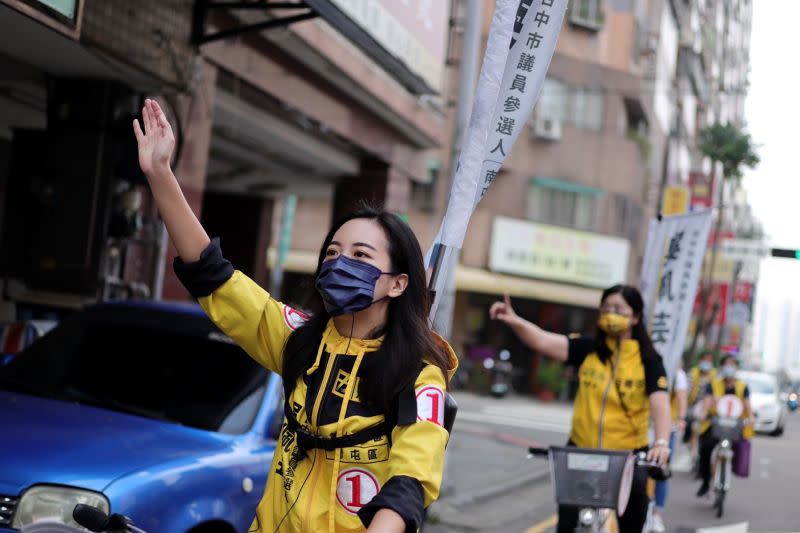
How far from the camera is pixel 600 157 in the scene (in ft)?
116

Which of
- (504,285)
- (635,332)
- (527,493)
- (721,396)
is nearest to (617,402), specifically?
(635,332)

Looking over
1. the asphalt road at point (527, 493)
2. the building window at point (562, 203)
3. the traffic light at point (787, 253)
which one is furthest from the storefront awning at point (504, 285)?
the traffic light at point (787, 253)

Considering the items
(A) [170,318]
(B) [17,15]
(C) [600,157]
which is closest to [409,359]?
(A) [170,318]

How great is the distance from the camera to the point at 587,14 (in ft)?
114

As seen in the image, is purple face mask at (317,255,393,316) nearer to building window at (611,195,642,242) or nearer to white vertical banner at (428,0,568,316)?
white vertical banner at (428,0,568,316)

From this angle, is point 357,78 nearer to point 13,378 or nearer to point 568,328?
point 13,378

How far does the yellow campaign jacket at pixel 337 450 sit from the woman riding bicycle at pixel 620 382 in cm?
326

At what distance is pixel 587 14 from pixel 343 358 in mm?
33220

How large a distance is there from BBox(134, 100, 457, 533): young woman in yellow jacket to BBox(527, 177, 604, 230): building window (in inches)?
1261

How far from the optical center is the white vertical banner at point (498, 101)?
3.70 metres

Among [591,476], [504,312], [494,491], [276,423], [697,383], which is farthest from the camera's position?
[697,383]

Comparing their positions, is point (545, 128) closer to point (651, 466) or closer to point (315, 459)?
point (651, 466)

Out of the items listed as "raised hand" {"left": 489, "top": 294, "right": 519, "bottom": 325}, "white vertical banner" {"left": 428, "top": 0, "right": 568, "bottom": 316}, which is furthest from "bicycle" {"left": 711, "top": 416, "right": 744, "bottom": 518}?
"white vertical banner" {"left": 428, "top": 0, "right": 568, "bottom": 316}

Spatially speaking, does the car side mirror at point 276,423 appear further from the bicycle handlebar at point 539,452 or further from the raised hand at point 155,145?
the raised hand at point 155,145
